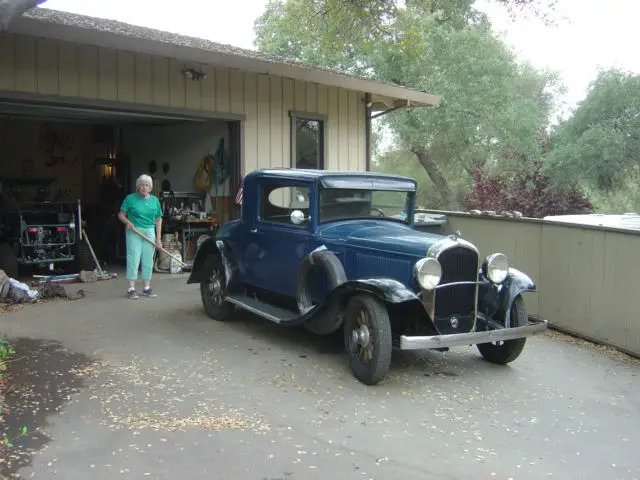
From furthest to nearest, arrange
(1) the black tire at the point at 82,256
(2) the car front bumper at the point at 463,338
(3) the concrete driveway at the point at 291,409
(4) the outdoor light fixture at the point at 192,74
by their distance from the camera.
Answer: (1) the black tire at the point at 82,256, (4) the outdoor light fixture at the point at 192,74, (2) the car front bumper at the point at 463,338, (3) the concrete driveway at the point at 291,409

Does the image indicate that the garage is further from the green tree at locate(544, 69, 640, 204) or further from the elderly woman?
the green tree at locate(544, 69, 640, 204)

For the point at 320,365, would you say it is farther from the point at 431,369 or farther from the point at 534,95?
the point at 534,95

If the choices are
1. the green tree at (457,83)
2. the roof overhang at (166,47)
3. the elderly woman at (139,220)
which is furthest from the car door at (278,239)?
the green tree at (457,83)

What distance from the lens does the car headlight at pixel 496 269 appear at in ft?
17.6

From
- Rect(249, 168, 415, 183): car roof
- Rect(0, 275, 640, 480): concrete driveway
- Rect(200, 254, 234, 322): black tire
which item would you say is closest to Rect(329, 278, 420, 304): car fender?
Rect(0, 275, 640, 480): concrete driveway

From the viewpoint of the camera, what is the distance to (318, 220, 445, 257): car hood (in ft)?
17.0

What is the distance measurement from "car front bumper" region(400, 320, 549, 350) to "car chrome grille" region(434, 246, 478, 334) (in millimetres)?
260

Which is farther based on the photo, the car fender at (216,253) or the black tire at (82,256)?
the black tire at (82,256)

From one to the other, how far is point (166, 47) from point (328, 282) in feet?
13.3

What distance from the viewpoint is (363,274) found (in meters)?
5.43

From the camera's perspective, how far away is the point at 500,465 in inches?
144

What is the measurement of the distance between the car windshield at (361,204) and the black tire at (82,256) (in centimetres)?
551

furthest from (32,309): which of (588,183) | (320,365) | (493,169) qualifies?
(493,169)

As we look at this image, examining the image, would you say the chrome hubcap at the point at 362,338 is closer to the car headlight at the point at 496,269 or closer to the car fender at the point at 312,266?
the car fender at the point at 312,266
